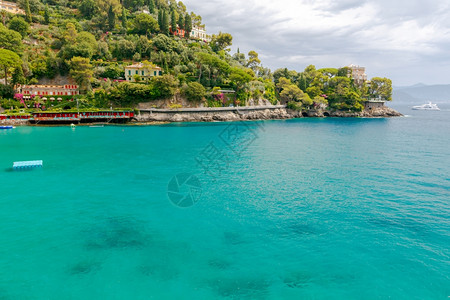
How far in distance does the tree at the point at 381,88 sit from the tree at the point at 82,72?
531 ft

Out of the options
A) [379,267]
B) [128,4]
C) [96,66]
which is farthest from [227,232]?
[128,4]

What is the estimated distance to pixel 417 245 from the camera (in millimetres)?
23422

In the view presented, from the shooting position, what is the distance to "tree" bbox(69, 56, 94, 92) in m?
107

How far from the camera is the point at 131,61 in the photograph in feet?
443

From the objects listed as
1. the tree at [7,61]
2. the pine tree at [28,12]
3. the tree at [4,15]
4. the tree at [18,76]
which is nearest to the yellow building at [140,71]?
the tree at [18,76]

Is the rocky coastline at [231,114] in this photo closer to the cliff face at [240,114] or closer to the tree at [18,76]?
the cliff face at [240,114]

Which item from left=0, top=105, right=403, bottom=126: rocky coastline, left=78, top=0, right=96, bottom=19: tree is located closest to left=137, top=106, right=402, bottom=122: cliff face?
left=0, top=105, right=403, bottom=126: rocky coastline

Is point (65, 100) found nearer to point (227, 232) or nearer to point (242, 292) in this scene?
point (227, 232)

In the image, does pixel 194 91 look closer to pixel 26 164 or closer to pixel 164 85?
pixel 164 85

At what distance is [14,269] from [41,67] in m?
123

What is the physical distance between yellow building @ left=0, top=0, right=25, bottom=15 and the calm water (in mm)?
152487

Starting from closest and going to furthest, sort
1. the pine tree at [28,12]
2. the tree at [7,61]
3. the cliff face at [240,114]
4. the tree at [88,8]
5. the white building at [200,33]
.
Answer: the tree at [7,61] < the cliff face at [240,114] < the pine tree at [28,12] < the tree at [88,8] < the white building at [200,33]

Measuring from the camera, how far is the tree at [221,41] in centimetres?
16350

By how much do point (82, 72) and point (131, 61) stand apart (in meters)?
33.9
